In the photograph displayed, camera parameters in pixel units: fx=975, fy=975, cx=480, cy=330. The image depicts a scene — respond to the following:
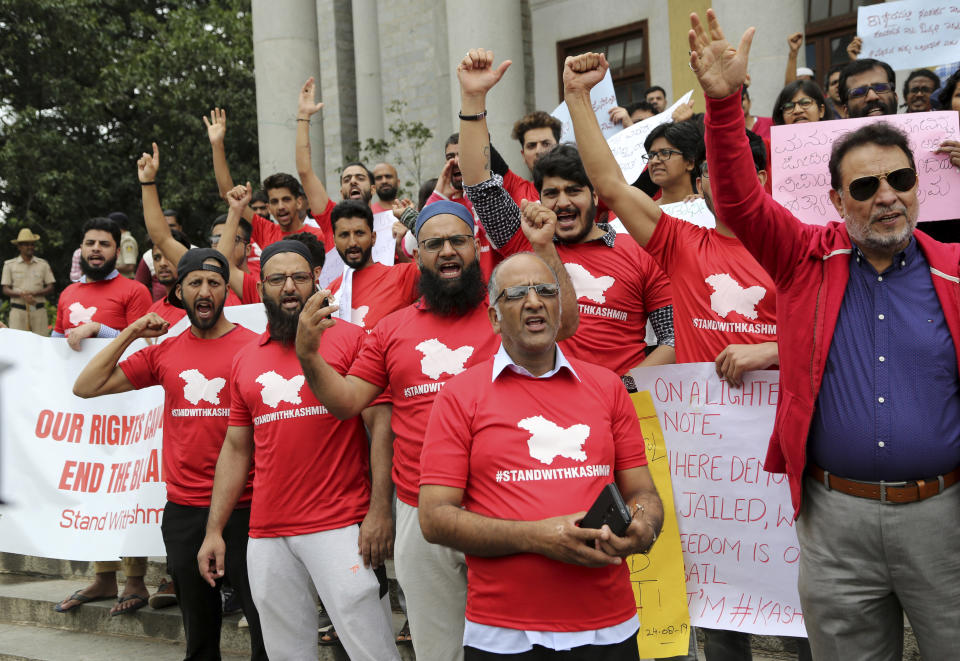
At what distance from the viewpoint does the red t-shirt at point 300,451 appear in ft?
15.3

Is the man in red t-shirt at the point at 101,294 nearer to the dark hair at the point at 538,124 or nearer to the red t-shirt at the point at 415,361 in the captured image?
the dark hair at the point at 538,124

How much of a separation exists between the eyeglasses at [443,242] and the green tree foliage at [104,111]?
21.5 meters

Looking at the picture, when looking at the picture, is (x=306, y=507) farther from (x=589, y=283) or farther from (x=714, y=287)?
(x=714, y=287)

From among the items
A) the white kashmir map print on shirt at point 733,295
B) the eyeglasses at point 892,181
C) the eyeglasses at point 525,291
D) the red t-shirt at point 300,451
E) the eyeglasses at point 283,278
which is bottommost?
the red t-shirt at point 300,451

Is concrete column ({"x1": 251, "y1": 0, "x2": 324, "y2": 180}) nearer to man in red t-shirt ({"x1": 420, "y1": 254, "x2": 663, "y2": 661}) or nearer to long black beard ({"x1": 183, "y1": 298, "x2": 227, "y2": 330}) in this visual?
long black beard ({"x1": 183, "y1": 298, "x2": 227, "y2": 330})

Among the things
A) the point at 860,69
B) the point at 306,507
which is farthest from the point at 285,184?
the point at 860,69

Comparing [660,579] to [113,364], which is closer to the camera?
[660,579]

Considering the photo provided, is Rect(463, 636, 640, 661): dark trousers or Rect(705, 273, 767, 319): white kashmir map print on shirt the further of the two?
Rect(705, 273, 767, 319): white kashmir map print on shirt

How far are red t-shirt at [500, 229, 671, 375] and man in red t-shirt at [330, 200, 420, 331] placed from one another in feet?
4.67

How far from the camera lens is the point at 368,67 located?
18969 mm

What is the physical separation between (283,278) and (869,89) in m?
3.73

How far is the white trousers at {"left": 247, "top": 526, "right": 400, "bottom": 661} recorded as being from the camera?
4.56m

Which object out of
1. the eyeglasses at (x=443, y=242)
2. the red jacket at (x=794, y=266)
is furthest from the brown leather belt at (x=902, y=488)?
the eyeglasses at (x=443, y=242)

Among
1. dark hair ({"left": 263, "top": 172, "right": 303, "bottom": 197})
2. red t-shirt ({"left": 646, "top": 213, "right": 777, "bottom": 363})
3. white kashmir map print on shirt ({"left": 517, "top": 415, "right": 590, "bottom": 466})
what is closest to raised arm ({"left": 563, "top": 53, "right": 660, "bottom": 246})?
red t-shirt ({"left": 646, "top": 213, "right": 777, "bottom": 363})
